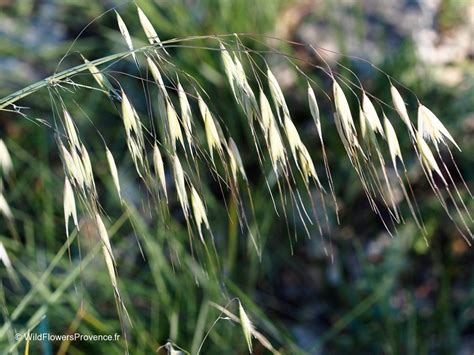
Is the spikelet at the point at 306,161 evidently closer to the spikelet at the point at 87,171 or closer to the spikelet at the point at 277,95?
the spikelet at the point at 277,95

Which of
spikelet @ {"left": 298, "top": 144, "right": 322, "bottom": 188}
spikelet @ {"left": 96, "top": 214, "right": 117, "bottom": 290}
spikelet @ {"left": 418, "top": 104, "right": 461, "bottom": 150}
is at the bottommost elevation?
spikelet @ {"left": 96, "top": 214, "right": 117, "bottom": 290}

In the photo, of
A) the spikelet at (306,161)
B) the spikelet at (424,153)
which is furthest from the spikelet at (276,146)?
the spikelet at (424,153)

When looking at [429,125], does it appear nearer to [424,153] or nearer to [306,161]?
[424,153]

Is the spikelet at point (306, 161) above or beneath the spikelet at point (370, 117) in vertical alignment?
beneath

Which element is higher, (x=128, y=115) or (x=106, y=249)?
(x=128, y=115)

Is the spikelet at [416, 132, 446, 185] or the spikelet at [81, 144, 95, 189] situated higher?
the spikelet at [416, 132, 446, 185]

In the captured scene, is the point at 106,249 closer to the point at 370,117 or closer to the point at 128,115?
the point at 128,115

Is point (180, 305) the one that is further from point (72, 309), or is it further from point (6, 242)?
point (6, 242)

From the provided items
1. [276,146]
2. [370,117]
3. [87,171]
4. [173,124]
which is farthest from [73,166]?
[370,117]

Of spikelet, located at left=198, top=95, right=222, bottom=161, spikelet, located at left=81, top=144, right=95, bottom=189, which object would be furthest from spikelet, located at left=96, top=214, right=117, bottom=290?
spikelet, located at left=198, top=95, right=222, bottom=161

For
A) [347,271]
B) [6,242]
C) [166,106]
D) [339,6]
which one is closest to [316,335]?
[347,271]

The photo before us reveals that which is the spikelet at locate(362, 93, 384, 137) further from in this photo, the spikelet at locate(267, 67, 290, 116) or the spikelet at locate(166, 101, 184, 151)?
the spikelet at locate(166, 101, 184, 151)

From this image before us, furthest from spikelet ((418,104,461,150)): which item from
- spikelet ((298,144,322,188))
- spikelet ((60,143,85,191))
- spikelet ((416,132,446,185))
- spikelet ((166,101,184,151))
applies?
spikelet ((60,143,85,191))
